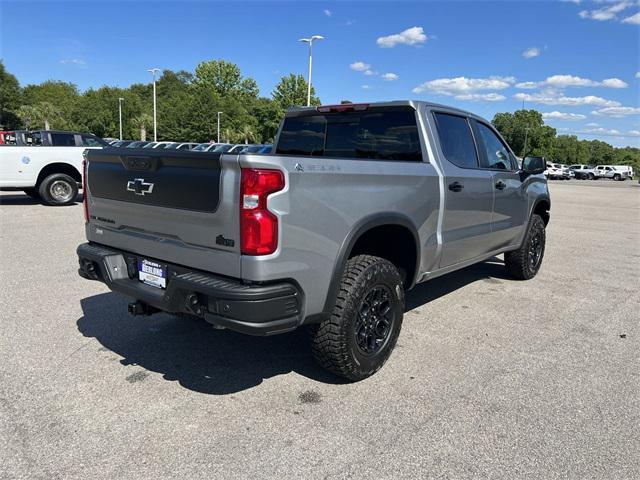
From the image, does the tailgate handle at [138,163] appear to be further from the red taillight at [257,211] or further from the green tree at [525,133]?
the green tree at [525,133]

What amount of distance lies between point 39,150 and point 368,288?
35.3 ft

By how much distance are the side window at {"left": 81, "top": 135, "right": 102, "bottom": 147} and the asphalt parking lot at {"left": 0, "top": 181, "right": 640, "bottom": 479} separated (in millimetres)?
7573

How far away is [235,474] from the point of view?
96.3 inches

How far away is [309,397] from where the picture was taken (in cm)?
326

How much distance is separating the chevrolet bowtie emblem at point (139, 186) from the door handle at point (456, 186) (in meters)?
2.43

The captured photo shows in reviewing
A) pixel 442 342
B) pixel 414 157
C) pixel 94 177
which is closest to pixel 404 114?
pixel 414 157

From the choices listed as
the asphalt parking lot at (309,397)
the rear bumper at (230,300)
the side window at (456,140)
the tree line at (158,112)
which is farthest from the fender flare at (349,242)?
the tree line at (158,112)

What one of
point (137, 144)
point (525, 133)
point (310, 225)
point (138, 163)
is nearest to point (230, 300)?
point (310, 225)

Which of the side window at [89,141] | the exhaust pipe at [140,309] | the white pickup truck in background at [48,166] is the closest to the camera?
the exhaust pipe at [140,309]

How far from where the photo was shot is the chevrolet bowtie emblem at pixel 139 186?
126 inches

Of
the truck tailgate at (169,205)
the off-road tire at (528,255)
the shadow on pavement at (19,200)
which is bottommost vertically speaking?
the shadow on pavement at (19,200)

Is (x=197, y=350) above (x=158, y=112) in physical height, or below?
below

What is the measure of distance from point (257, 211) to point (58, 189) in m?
11.1

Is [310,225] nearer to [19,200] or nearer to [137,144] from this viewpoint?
[137,144]
